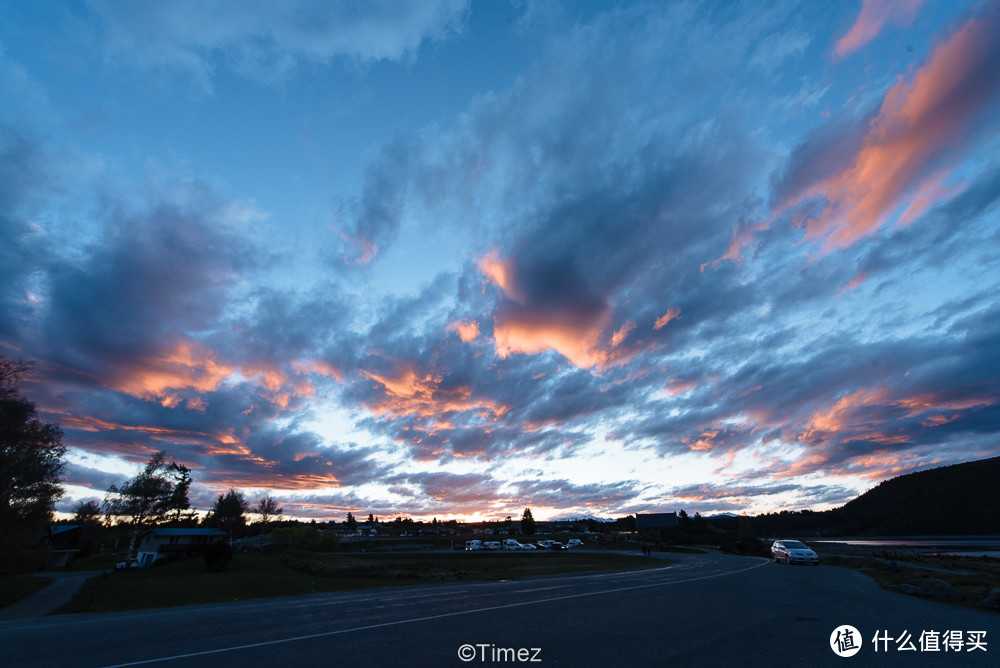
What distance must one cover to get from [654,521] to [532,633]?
17131cm

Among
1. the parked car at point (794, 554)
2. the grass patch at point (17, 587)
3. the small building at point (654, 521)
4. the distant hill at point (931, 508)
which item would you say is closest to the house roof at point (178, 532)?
the grass patch at point (17, 587)

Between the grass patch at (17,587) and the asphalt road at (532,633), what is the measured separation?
1302 inches

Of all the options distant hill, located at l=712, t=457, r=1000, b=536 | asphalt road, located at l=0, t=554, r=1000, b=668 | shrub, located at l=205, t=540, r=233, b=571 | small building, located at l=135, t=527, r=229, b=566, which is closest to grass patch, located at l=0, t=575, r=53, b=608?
shrub, located at l=205, t=540, r=233, b=571

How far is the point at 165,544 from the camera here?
232 feet

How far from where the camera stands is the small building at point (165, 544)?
68125 mm

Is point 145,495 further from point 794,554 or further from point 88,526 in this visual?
point 794,554

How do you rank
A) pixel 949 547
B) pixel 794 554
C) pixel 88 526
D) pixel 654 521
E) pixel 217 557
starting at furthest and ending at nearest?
pixel 654 521 < pixel 88 526 < pixel 949 547 < pixel 217 557 < pixel 794 554

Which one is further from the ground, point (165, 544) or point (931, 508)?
point (931, 508)

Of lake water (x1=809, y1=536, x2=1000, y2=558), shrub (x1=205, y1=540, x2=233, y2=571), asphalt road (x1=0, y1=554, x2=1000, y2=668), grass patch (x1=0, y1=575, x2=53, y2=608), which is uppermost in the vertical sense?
asphalt road (x1=0, y1=554, x2=1000, y2=668)

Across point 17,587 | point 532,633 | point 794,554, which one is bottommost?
point 17,587

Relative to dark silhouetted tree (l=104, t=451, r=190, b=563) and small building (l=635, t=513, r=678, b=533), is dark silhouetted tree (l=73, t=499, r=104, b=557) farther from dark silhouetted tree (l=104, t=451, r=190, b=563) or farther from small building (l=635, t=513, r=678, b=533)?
small building (l=635, t=513, r=678, b=533)

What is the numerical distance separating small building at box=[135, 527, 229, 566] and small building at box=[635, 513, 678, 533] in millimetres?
132878

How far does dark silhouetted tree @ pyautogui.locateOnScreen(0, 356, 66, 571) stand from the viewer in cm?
3569

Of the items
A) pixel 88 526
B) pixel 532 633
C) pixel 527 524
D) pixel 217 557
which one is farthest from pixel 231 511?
pixel 532 633
